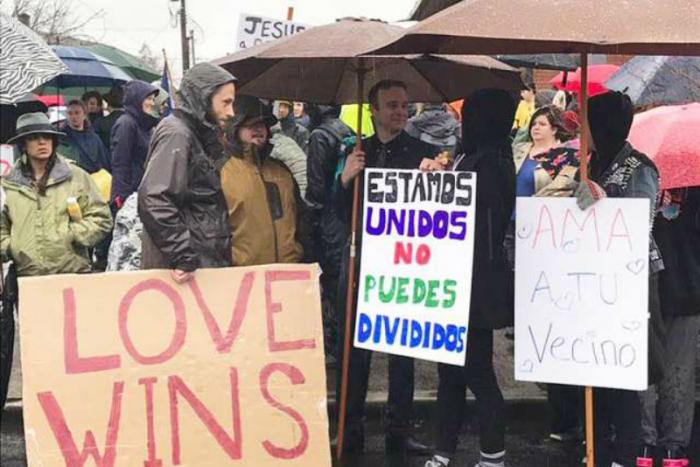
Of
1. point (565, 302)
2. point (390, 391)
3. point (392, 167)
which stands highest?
point (392, 167)

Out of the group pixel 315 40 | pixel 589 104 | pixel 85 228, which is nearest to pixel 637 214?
pixel 589 104

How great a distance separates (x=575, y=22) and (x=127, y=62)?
1070cm

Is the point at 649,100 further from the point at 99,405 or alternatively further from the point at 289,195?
the point at 99,405

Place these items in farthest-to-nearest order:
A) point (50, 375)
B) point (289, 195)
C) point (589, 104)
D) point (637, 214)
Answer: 1. point (289, 195)
2. point (589, 104)
3. point (637, 214)
4. point (50, 375)

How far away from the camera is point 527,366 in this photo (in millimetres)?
4195

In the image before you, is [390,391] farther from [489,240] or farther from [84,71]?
[84,71]

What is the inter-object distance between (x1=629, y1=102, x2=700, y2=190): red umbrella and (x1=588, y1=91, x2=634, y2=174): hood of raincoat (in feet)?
0.95

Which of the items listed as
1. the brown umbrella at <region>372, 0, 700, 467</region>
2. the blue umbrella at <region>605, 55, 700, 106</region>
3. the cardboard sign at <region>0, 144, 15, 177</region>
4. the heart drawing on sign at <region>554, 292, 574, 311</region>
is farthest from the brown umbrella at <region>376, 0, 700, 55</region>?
the cardboard sign at <region>0, 144, 15, 177</region>

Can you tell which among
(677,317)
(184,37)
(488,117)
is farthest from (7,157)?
(184,37)

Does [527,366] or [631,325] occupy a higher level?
[631,325]

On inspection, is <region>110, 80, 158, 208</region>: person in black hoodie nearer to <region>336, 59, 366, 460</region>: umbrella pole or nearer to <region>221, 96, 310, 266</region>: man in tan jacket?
<region>221, 96, 310, 266</region>: man in tan jacket

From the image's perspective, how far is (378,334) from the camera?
14.6 feet

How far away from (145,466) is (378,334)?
1217 mm

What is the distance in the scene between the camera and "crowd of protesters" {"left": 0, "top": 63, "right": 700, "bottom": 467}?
4234 millimetres
